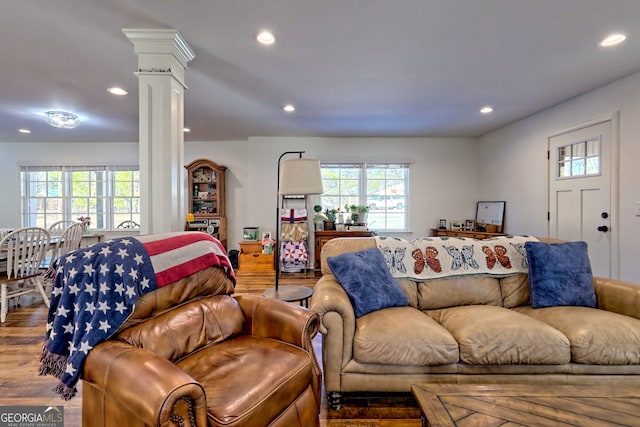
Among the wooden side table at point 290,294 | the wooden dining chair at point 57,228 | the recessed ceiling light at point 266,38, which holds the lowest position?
the wooden side table at point 290,294

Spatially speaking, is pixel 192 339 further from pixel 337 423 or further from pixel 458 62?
pixel 458 62

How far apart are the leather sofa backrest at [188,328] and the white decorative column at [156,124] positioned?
75 centimetres

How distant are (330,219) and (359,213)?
0.55 metres

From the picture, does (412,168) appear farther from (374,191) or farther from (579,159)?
(579,159)

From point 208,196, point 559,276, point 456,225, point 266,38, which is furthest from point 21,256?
point 456,225

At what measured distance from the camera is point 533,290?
78.4 inches

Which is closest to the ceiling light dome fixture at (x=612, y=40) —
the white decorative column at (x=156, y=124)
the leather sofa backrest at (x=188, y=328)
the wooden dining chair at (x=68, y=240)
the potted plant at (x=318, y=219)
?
the white decorative column at (x=156, y=124)

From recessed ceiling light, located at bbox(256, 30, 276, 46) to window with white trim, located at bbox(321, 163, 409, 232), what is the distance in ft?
10.1

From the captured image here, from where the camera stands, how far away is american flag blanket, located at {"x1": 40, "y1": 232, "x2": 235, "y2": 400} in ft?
3.61

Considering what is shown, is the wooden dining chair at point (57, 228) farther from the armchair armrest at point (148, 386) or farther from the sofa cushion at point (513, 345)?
the sofa cushion at point (513, 345)

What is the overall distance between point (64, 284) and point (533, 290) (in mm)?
2752

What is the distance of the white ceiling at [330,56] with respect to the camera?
180cm

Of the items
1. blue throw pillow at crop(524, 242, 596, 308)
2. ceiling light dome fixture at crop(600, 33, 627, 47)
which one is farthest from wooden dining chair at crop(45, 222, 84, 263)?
ceiling light dome fixture at crop(600, 33, 627, 47)

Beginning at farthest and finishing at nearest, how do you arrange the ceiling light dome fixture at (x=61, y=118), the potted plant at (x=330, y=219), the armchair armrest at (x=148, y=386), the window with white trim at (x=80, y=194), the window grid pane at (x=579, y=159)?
the window with white trim at (x=80, y=194)
the potted plant at (x=330, y=219)
the ceiling light dome fixture at (x=61, y=118)
the window grid pane at (x=579, y=159)
the armchair armrest at (x=148, y=386)
